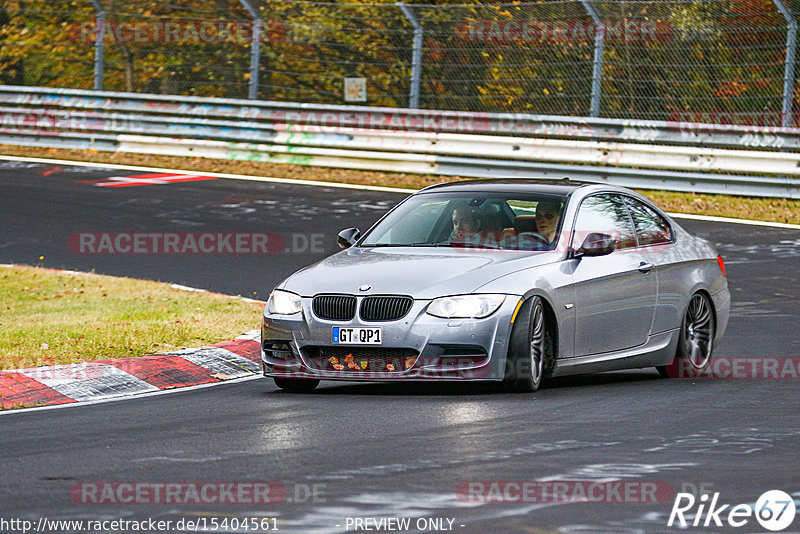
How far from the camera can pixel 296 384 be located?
9.95 meters

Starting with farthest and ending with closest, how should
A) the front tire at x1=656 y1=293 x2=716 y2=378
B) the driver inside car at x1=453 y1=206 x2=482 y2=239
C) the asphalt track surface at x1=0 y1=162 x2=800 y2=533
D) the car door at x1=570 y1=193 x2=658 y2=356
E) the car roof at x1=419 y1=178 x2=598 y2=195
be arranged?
the front tire at x1=656 y1=293 x2=716 y2=378
the car roof at x1=419 y1=178 x2=598 y2=195
the driver inside car at x1=453 y1=206 x2=482 y2=239
the car door at x1=570 y1=193 x2=658 y2=356
the asphalt track surface at x1=0 y1=162 x2=800 y2=533

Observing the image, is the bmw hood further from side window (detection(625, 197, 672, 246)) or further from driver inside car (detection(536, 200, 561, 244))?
side window (detection(625, 197, 672, 246))

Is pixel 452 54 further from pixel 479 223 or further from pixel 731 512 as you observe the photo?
pixel 731 512

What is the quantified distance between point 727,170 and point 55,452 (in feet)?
49.7

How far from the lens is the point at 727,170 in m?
21.2

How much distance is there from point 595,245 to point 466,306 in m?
1.30

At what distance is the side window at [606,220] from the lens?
10503mm

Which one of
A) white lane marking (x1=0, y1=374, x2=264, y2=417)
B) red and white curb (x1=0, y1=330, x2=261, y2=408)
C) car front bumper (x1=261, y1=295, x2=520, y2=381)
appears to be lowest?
white lane marking (x1=0, y1=374, x2=264, y2=417)

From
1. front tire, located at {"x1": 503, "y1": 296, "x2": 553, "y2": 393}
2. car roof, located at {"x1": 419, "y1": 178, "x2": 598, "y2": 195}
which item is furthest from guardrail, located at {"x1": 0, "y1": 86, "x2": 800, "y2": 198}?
front tire, located at {"x1": 503, "y1": 296, "x2": 553, "y2": 393}

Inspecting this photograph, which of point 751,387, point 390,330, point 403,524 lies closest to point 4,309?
point 390,330

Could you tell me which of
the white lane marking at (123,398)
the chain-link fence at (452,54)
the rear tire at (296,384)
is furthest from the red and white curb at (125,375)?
the chain-link fence at (452,54)

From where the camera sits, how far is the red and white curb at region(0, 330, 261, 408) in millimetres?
9820

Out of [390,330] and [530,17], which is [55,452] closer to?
[390,330]

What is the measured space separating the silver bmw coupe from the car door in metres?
0.01
